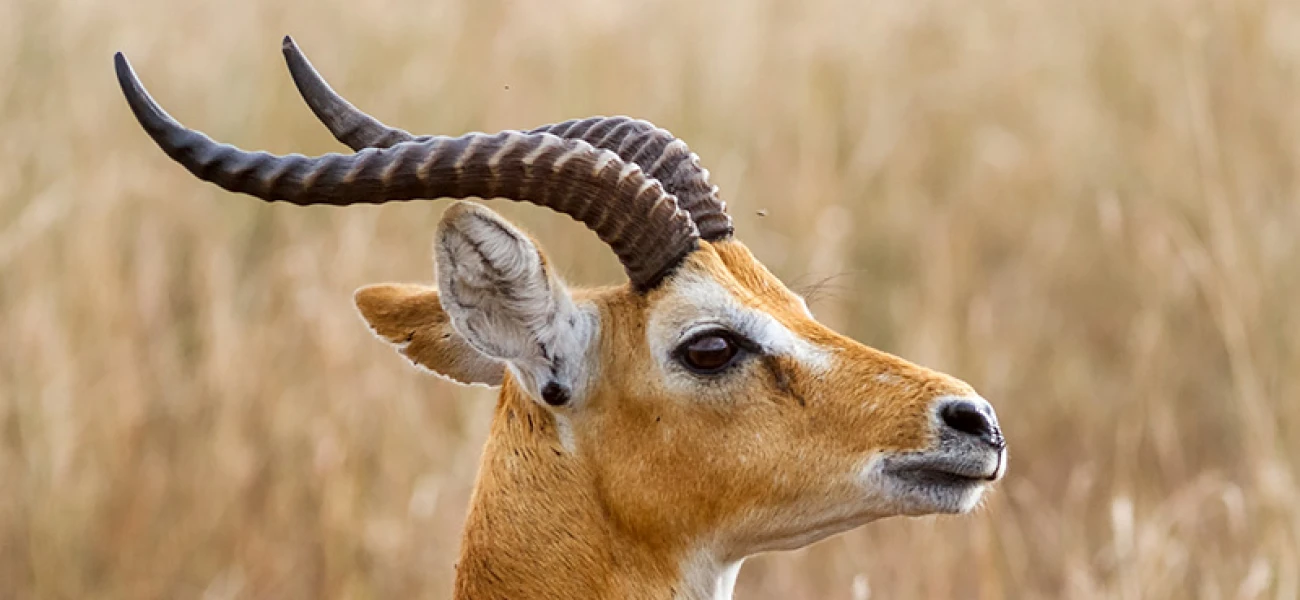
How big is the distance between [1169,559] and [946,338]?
1.89 meters

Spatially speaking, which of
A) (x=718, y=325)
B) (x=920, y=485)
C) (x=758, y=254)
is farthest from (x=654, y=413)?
(x=758, y=254)

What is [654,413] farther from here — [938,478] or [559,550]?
[938,478]

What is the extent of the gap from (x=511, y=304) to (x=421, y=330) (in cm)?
47

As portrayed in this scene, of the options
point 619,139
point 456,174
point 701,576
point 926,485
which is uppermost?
point 456,174

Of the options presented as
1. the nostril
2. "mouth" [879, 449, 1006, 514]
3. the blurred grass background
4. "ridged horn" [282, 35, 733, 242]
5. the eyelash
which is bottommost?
the blurred grass background

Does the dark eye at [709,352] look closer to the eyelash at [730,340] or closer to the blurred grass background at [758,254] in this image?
the eyelash at [730,340]

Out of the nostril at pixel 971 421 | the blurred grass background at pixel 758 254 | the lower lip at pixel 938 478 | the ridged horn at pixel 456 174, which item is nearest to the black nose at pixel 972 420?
the nostril at pixel 971 421

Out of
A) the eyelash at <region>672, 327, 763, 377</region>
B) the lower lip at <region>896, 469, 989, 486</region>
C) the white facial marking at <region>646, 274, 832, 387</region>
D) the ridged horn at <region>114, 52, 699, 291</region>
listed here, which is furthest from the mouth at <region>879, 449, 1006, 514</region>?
the ridged horn at <region>114, 52, 699, 291</region>

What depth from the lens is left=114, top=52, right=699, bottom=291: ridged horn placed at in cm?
338

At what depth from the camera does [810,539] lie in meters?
3.90

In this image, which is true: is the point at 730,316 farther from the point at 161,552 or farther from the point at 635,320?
the point at 161,552

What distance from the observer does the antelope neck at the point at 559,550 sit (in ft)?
12.6

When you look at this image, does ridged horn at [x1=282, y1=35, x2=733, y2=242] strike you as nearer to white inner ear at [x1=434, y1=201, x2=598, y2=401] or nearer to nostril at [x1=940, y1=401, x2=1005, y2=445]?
white inner ear at [x1=434, y1=201, x2=598, y2=401]

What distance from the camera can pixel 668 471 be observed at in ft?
12.5
